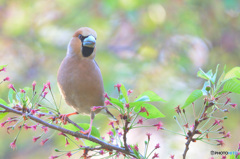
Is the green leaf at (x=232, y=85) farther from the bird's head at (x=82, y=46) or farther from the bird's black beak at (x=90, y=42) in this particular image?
the bird's head at (x=82, y=46)

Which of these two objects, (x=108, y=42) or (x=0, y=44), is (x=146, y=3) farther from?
(x=0, y=44)

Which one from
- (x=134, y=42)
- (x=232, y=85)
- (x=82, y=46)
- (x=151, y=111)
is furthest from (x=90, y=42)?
(x=134, y=42)

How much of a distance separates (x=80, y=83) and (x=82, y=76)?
0.05 meters

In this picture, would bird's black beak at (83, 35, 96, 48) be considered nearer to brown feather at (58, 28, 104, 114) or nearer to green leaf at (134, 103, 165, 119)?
brown feather at (58, 28, 104, 114)

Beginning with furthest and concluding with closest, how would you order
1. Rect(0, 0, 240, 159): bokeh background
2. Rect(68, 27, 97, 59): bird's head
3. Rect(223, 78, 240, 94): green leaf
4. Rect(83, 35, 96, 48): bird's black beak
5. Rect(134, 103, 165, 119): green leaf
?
Rect(0, 0, 240, 159): bokeh background → Rect(68, 27, 97, 59): bird's head → Rect(83, 35, 96, 48): bird's black beak → Rect(134, 103, 165, 119): green leaf → Rect(223, 78, 240, 94): green leaf

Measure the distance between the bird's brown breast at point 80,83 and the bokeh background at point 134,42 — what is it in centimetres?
264

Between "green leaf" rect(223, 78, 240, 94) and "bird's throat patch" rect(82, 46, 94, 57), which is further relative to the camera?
"bird's throat patch" rect(82, 46, 94, 57)

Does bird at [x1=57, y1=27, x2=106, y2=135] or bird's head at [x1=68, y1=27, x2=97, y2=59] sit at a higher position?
bird's head at [x1=68, y1=27, x2=97, y2=59]

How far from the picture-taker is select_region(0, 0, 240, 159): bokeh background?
5.44 meters

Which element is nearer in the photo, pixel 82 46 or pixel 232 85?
pixel 232 85

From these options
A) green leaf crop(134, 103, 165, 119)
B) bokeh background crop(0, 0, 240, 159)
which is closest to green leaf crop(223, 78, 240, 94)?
green leaf crop(134, 103, 165, 119)

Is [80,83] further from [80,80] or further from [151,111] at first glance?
[151,111]

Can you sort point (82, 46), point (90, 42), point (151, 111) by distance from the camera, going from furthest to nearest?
1. point (82, 46)
2. point (90, 42)
3. point (151, 111)

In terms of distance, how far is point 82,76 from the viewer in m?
2.45
